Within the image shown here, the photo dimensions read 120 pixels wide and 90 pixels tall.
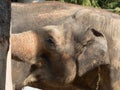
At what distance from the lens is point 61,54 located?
3400 mm

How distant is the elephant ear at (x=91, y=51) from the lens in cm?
334

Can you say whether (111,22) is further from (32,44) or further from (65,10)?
(32,44)

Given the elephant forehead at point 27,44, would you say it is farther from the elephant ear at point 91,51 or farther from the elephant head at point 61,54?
the elephant ear at point 91,51

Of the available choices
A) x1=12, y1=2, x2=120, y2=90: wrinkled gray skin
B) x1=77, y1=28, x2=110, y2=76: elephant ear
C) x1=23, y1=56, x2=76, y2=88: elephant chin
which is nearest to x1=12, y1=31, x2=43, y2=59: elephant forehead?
x1=12, y1=2, x2=120, y2=90: wrinkled gray skin

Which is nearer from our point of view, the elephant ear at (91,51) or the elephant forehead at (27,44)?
the elephant forehead at (27,44)

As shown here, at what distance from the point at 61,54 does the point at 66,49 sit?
0.14ft

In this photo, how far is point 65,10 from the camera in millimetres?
3541

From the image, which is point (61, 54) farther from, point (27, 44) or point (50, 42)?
point (27, 44)

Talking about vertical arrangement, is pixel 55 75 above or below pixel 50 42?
below

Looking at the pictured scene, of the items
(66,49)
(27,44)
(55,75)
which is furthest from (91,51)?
(27,44)

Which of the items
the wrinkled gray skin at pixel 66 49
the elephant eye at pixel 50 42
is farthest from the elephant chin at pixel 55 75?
the elephant eye at pixel 50 42

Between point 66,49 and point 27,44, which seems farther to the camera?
point 66,49

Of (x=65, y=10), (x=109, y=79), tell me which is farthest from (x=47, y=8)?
(x=109, y=79)

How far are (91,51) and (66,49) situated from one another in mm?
156
